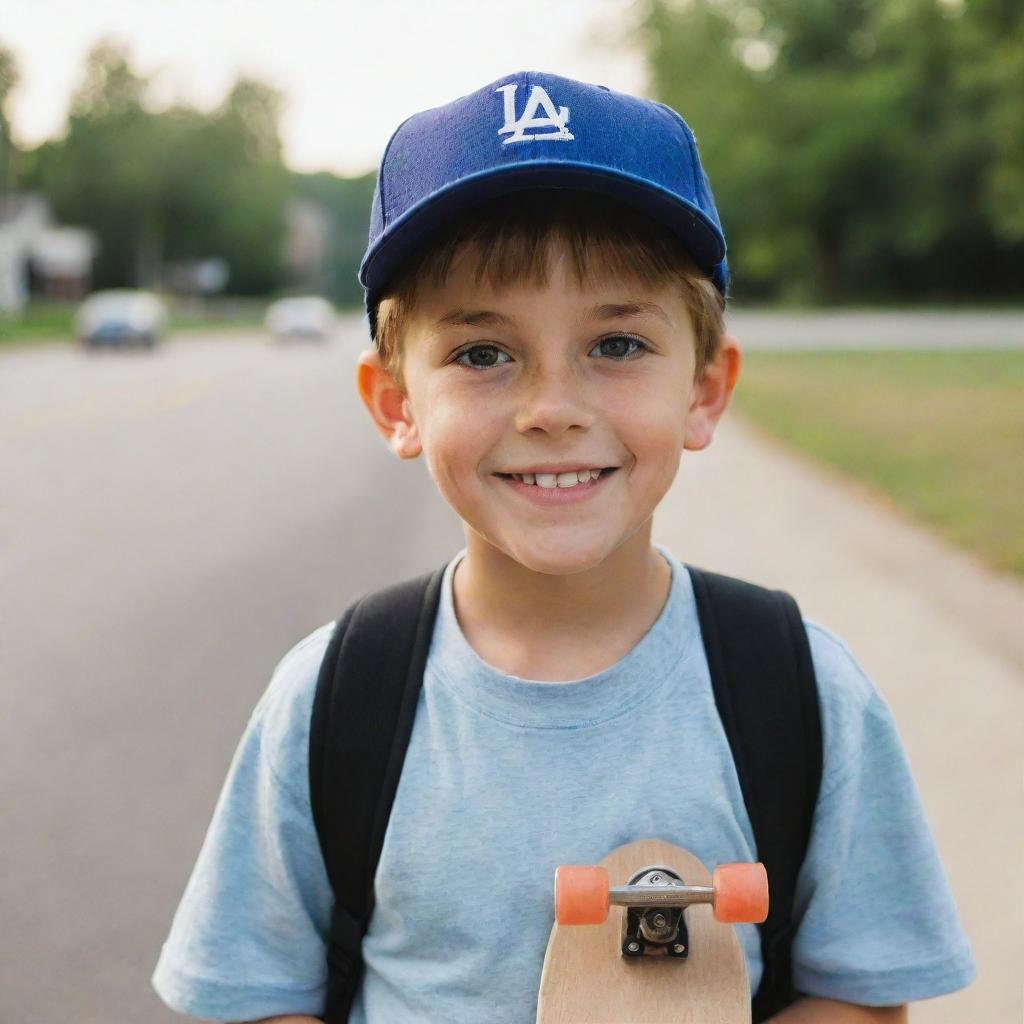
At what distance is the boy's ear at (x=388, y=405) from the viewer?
170cm

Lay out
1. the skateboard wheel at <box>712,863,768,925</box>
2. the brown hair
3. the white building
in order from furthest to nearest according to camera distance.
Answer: the white building → the brown hair → the skateboard wheel at <box>712,863,768,925</box>

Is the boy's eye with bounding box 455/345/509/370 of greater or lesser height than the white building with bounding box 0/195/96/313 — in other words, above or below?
below

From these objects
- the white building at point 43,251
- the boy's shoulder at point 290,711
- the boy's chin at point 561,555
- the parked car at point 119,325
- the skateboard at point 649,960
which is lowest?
the skateboard at point 649,960

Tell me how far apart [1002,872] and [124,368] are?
981 inches

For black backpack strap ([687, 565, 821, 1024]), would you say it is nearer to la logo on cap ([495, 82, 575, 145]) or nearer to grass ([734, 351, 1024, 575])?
la logo on cap ([495, 82, 575, 145])

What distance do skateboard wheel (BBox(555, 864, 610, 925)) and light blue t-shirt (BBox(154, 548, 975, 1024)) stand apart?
0.65ft

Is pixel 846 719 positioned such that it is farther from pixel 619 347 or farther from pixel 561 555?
pixel 619 347

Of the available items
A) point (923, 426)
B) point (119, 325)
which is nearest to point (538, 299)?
point (923, 426)

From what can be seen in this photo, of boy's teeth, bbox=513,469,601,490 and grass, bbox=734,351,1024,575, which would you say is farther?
grass, bbox=734,351,1024,575

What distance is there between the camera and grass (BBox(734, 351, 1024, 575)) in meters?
7.80

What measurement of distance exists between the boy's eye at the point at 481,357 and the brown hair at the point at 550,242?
0.25 ft

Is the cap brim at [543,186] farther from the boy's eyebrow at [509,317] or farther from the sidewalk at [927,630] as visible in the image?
the sidewalk at [927,630]

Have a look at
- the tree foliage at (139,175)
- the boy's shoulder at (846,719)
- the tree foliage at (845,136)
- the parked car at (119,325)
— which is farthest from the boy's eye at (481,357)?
the tree foliage at (139,175)

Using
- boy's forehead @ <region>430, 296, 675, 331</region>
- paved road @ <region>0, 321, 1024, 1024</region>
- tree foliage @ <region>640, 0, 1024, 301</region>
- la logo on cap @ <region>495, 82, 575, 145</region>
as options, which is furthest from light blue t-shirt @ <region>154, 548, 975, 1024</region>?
tree foliage @ <region>640, 0, 1024, 301</region>
